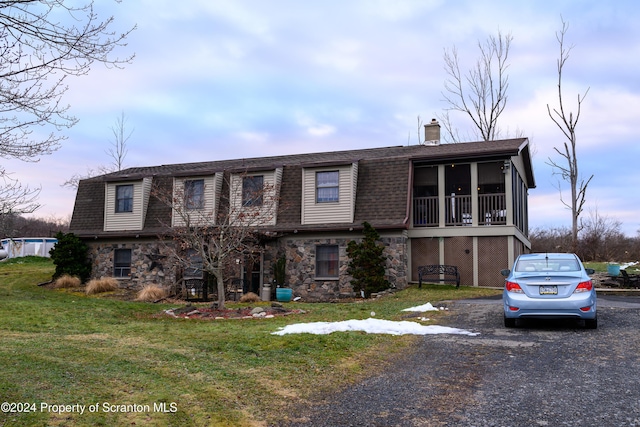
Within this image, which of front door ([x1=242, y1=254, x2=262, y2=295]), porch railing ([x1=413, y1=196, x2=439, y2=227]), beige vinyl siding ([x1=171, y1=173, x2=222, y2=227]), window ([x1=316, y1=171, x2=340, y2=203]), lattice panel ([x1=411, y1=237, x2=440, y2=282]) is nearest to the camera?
front door ([x1=242, y1=254, x2=262, y2=295])

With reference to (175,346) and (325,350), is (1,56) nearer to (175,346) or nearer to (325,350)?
(175,346)

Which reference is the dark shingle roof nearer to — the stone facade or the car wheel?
the stone facade

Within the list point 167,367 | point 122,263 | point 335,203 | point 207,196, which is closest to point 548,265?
point 167,367

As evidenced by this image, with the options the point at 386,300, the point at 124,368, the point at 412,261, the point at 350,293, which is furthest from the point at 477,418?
the point at 412,261

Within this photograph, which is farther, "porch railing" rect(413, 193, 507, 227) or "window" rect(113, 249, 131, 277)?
"window" rect(113, 249, 131, 277)

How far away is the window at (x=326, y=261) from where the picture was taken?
69.7ft

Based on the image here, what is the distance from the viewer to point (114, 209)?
24.6 m

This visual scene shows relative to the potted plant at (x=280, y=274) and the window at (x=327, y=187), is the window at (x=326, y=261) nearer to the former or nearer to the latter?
the potted plant at (x=280, y=274)

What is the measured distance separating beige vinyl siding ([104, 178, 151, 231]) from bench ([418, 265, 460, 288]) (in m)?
12.1

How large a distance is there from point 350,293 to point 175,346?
11.9 meters

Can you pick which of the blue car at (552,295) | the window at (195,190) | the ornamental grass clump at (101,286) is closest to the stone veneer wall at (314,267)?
the window at (195,190)

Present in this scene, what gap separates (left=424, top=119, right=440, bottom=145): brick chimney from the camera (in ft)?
80.4

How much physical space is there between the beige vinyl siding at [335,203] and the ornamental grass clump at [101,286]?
8.15m

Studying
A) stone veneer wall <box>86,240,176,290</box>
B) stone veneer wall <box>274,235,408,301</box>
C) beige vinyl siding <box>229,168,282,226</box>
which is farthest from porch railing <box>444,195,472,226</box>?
stone veneer wall <box>86,240,176,290</box>
